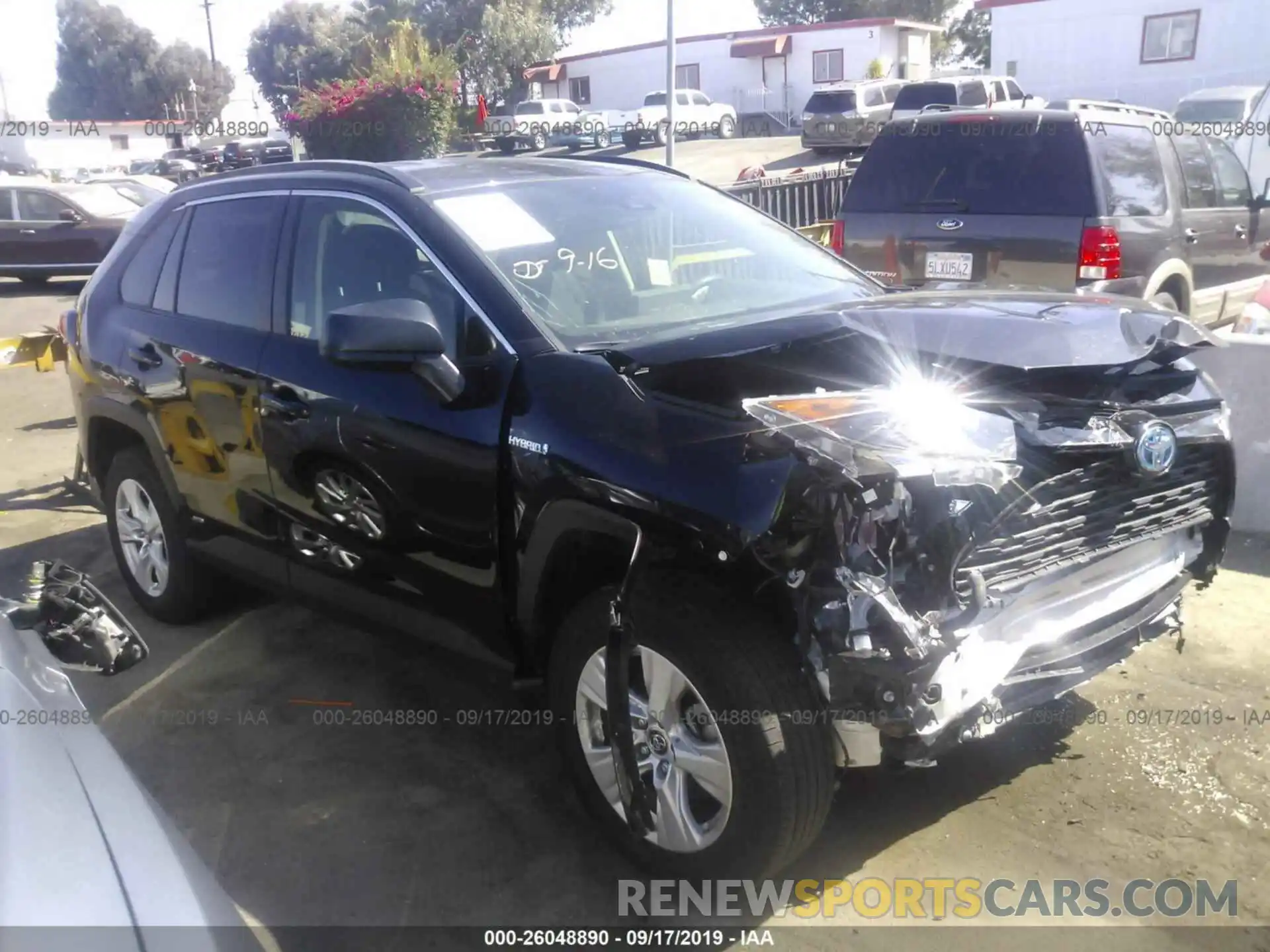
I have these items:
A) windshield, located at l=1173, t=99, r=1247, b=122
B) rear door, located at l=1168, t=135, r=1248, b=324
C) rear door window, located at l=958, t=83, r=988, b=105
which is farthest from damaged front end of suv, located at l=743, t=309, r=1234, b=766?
rear door window, located at l=958, t=83, r=988, b=105

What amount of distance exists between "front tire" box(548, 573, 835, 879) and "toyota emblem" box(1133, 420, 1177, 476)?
3.43 ft

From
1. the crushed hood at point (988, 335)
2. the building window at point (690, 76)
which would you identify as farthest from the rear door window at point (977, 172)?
the building window at point (690, 76)

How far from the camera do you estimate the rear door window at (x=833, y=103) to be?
2884 cm

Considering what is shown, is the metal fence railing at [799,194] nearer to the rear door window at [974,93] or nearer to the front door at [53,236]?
the front door at [53,236]

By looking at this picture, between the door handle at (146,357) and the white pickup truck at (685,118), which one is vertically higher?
the white pickup truck at (685,118)

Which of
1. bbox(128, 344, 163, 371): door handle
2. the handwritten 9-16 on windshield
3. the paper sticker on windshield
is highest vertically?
the paper sticker on windshield

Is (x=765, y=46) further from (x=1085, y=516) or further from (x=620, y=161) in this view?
(x=1085, y=516)

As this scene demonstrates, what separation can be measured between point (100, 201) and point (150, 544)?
1470 cm

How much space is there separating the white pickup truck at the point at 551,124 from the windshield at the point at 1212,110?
49.0 feet

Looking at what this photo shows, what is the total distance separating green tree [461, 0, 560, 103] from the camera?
4825 centimetres

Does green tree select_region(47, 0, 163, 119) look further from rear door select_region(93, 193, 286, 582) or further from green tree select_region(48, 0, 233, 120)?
rear door select_region(93, 193, 286, 582)

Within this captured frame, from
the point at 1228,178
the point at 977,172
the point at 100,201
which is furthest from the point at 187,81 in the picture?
the point at 977,172

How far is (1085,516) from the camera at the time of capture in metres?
2.85

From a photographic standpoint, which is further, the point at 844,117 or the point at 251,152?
the point at 251,152
